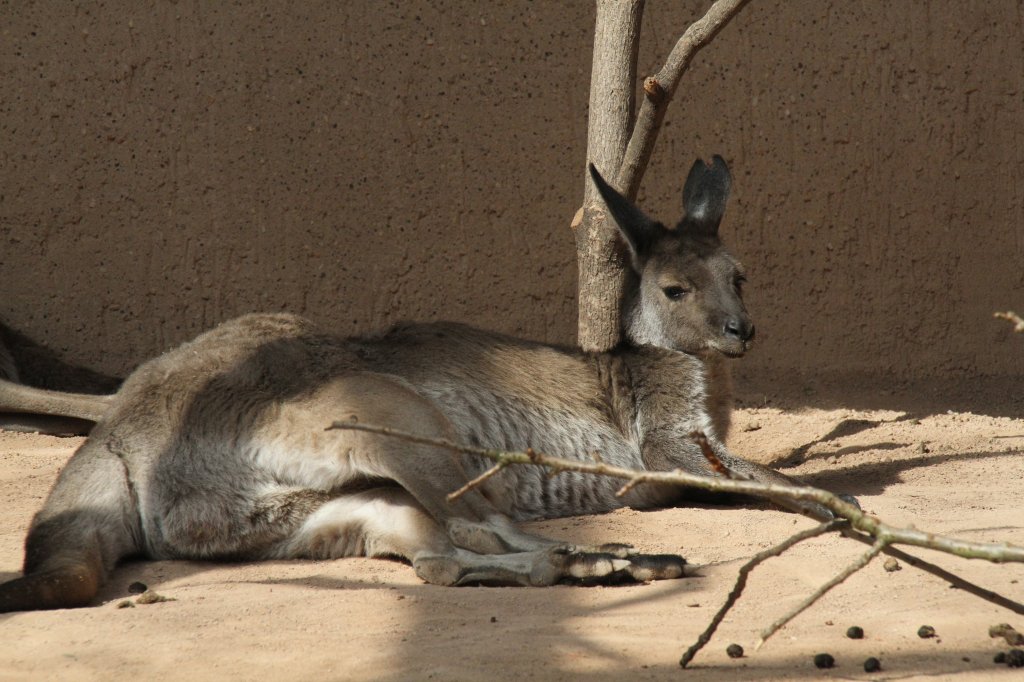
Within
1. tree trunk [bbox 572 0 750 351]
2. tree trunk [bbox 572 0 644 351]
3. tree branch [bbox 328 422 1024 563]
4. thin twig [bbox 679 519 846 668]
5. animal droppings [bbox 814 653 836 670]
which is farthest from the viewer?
tree trunk [bbox 572 0 644 351]

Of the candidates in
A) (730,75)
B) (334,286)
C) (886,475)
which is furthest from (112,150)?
(886,475)

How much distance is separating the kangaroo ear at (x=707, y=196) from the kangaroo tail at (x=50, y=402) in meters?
2.96

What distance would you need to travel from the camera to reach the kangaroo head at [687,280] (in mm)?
5117

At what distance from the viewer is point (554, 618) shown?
3152mm

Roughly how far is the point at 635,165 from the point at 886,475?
1812mm

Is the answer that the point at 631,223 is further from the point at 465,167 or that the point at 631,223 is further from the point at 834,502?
the point at 834,502

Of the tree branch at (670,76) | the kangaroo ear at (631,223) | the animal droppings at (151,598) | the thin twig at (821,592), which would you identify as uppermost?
the tree branch at (670,76)

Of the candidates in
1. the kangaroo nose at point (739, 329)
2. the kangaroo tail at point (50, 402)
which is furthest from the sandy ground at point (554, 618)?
the kangaroo tail at point (50, 402)

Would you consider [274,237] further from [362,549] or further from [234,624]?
[234,624]

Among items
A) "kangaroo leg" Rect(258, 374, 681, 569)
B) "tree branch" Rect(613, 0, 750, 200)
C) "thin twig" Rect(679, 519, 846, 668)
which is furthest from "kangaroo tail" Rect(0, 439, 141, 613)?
"tree branch" Rect(613, 0, 750, 200)

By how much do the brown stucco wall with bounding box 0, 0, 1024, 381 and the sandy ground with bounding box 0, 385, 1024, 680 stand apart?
2.21 meters

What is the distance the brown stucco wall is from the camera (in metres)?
6.52

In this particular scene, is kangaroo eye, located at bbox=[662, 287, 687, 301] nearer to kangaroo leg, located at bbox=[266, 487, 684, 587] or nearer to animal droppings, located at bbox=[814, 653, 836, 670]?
kangaroo leg, located at bbox=[266, 487, 684, 587]

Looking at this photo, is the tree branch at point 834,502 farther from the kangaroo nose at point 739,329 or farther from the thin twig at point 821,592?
the kangaroo nose at point 739,329
